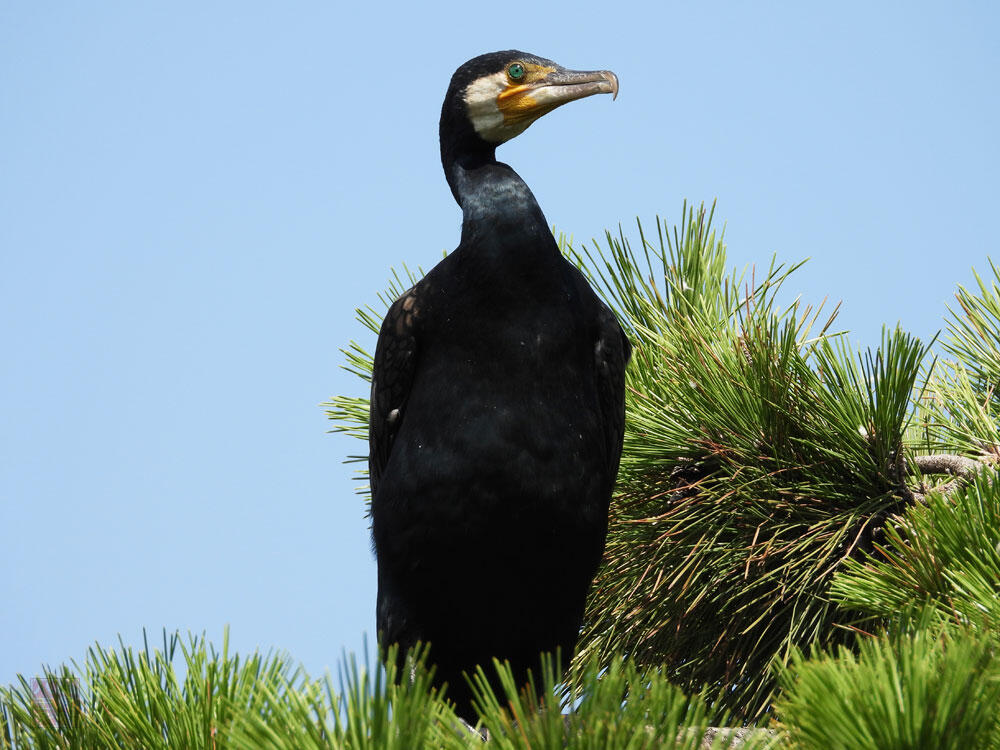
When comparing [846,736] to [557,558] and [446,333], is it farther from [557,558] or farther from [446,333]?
[446,333]

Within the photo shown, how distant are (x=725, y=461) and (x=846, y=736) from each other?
73.6 inches

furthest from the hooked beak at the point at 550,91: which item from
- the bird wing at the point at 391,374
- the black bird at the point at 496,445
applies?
the bird wing at the point at 391,374

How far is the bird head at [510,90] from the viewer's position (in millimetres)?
3691

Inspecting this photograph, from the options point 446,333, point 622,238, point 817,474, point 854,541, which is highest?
point 622,238

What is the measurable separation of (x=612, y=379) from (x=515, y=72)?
1083mm

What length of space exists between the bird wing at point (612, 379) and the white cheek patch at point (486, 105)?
69cm

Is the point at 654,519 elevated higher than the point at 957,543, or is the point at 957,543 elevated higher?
the point at 654,519

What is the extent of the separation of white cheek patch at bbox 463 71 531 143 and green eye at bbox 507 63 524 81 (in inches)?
1.1

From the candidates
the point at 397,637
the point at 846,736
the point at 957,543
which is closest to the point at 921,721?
the point at 846,736

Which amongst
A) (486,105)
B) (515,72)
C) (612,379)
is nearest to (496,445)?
(612,379)

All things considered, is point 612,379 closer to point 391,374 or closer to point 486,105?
point 391,374

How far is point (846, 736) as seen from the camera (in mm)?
1341

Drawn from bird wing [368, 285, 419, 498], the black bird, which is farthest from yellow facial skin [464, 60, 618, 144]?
bird wing [368, 285, 419, 498]

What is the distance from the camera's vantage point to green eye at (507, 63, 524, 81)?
12.3 feet
